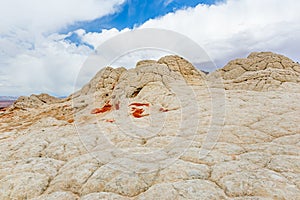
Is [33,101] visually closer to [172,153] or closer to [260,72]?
[260,72]

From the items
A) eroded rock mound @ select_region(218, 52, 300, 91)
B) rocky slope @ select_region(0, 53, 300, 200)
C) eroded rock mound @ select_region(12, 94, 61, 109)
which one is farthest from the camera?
eroded rock mound @ select_region(12, 94, 61, 109)

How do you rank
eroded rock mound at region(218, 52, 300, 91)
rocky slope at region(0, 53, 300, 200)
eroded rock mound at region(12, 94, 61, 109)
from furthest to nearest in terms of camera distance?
eroded rock mound at region(12, 94, 61, 109) < eroded rock mound at region(218, 52, 300, 91) < rocky slope at region(0, 53, 300, 200)

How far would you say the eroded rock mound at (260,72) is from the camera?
135 ft

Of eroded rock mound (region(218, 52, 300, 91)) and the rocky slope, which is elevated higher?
eroded rock mound (region(218, 52, 300, 91))

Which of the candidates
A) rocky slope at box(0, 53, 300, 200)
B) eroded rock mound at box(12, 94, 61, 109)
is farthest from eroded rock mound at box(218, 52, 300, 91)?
eroded rock mound at box(12, 94, 61, 109)

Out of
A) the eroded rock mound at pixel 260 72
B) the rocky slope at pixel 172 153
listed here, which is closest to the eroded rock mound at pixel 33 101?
the rocky slope at pixel 172 153

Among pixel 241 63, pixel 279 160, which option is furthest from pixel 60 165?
pixel 241 63

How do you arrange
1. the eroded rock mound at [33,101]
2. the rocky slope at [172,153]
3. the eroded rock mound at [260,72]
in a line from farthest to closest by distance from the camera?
the eroded rock mound at [33,101] < the eroded rock mound at [260,72] < the rocky slope at [172,153]

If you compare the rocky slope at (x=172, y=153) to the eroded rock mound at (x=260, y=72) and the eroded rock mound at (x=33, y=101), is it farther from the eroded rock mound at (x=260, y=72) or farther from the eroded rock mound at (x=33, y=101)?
the eroded rock mound at (x=33, y=101)

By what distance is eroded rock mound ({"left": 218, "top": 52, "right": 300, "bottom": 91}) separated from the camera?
41.1 meters

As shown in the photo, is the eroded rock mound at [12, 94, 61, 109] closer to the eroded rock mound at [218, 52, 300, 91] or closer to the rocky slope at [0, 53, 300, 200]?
the rocky slope at [0, 53, 300, 200]

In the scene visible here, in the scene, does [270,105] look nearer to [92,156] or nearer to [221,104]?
[221,104]

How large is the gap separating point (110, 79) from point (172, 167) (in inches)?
1845

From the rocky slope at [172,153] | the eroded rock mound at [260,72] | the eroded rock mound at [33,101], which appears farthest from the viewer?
the eroded rock mound at [33,101]
